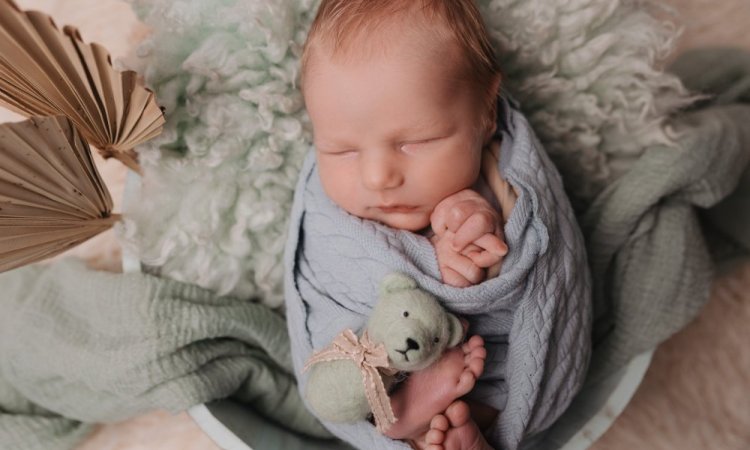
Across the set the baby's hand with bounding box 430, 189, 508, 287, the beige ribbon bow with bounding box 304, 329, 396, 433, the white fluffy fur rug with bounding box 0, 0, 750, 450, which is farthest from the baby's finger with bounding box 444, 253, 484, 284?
the white fluffy fur rug with bounding box 0, 0, 750, 450

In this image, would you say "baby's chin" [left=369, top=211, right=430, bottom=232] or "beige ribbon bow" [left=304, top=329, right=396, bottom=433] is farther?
"baby's chin" [left=369, top=211, right=430, bottom=232]

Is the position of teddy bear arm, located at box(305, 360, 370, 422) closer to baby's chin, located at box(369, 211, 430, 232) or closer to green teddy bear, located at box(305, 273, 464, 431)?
green teddy bear, located at box(305, 273, 464, 431)

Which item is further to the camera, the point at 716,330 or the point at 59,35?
the point at 716,330

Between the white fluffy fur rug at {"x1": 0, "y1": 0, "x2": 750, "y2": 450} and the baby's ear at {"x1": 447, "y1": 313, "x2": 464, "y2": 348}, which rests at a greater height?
the baby's ear at {"x1": 447, "y1": 313, "x2": 464, "y2": 348}

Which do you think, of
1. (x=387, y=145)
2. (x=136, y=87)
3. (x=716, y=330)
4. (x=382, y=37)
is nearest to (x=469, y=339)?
(x=387, y=145)

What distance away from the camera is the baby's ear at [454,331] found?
676 mm

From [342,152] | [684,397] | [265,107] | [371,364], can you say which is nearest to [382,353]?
[371,364]

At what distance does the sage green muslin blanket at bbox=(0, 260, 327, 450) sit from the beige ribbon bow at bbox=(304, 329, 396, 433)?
9.3 inches

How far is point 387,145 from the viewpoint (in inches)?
27.7

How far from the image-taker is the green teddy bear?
24.4 inches

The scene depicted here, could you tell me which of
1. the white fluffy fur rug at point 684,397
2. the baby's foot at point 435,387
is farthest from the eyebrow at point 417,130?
the white fluffy fur rug at point 684,397

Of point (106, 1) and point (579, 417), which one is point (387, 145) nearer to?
point (579, 417)

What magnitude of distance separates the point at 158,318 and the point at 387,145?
35 cm

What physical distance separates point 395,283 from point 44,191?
1.23 feet
